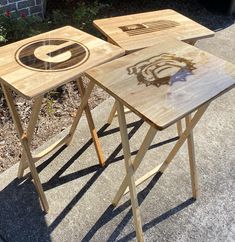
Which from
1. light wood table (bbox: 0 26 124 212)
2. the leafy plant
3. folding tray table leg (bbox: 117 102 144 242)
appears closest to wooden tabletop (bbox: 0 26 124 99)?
light wood table (bbox: 0 26 124 212)

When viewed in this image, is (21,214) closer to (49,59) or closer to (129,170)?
(129,170)

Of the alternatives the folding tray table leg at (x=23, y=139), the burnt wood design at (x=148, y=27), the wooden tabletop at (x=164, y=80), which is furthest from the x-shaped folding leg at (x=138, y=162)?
the burnt wood design at (x=148, y=27)

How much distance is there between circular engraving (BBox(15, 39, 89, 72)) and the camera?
7.38 feet

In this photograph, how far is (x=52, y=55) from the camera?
93.1 inches

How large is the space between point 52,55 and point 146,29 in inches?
32.4

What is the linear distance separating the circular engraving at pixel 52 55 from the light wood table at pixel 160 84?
0.61ft

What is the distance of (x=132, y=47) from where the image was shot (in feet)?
8.39

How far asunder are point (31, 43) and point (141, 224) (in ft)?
4.66

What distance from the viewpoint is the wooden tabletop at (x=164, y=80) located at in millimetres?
1928

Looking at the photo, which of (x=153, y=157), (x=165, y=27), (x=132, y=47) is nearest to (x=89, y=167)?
(x=153, y=157)

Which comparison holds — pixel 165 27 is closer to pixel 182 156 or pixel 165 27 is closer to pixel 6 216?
pixel 182 156

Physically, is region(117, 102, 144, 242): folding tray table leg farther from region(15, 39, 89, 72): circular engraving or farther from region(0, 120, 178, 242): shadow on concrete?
region(15, 39, 89, 72): circular engraving

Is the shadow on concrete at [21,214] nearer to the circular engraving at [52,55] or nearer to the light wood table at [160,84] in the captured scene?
the light wood table at [160,84]

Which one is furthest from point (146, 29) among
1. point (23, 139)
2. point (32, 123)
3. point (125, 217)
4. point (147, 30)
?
point (125, 217)
